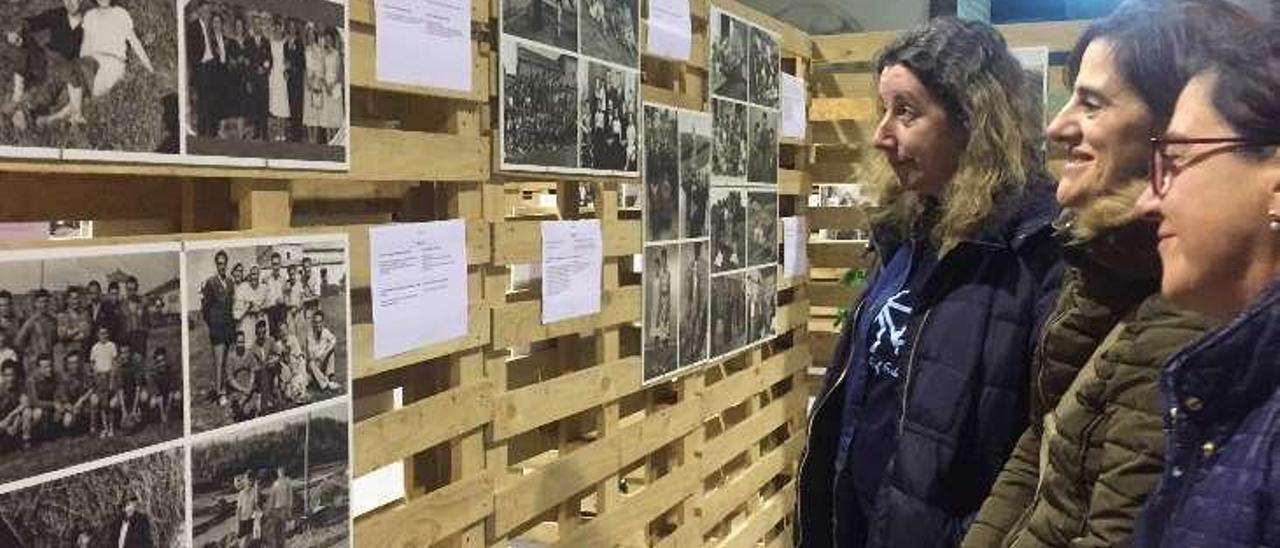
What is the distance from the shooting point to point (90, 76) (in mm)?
1408

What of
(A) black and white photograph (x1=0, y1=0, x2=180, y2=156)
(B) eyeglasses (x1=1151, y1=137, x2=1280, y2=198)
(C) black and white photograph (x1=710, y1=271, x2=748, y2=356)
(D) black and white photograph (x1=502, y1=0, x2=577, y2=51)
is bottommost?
(C) black and white photograph (x1=710, y1=271, x2=748, y2=356)

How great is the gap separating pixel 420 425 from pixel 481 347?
0.24 m

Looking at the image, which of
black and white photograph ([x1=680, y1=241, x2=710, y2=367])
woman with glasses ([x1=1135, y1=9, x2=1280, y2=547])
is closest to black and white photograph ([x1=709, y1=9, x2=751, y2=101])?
black and white photograph ([x1=680, y1=241, x2=710, y2=367])

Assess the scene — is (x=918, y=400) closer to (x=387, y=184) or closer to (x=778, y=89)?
(x=387, y=184)

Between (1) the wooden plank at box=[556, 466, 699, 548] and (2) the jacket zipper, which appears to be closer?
(2) the jacket zipper

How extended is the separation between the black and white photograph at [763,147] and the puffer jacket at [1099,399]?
181 centimetres

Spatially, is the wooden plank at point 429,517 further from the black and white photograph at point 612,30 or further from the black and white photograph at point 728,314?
the black and white photograph at point 728,314

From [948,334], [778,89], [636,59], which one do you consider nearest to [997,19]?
[778,89]

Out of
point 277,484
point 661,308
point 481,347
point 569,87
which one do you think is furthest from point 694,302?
point 277,484

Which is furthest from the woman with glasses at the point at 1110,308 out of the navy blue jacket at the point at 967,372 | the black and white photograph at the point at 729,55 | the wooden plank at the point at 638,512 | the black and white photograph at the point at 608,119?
the black and white photograph at the point at 729,55

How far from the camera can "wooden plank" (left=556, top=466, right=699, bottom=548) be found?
2742mm

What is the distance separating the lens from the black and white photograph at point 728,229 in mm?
3336

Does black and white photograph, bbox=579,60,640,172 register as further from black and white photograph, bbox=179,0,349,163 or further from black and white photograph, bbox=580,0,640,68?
black and white photograph, bbox=179,0,349,163

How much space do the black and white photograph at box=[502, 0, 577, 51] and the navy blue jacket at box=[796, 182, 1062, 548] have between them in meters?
0.89
